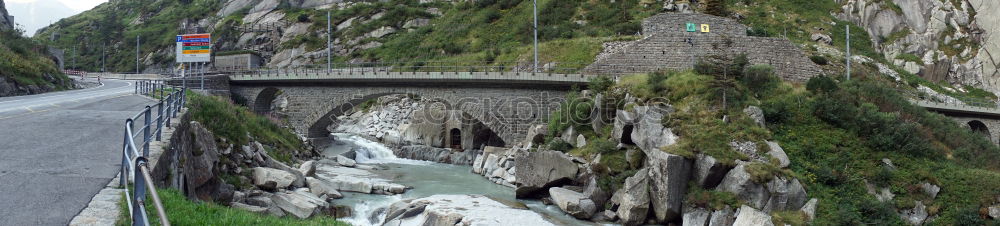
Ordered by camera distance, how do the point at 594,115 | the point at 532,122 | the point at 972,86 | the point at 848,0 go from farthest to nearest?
the point at 848,0 → the point at 972,86 → the point at 532,122 → the point at 594,115

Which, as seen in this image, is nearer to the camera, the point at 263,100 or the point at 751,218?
the point at 751,218

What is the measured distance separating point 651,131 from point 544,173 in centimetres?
434

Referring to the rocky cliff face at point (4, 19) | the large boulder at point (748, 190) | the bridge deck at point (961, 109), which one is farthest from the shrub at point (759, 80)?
the rocky cliff face at point (4, 19)

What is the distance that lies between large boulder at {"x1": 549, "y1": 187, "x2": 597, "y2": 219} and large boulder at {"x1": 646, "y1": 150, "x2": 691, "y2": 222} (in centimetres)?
208

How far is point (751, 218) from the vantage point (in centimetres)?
1717

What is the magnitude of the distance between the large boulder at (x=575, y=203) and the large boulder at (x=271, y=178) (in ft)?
30.3

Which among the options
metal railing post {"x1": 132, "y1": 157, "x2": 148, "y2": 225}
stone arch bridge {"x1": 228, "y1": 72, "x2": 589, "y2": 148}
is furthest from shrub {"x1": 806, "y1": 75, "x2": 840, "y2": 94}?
metal railing post {"x1": 132, "y1": 157, "x2": 148, "y2": 225}

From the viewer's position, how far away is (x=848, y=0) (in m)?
55.6

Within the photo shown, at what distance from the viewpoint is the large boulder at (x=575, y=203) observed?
20.0m

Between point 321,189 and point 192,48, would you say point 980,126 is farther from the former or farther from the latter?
point 192,48

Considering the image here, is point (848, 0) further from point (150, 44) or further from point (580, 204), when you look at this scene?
point (150, 44)

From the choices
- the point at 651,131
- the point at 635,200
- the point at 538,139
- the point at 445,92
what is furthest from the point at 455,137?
the point at 635,200

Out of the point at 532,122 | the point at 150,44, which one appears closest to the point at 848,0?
the point at 532,122

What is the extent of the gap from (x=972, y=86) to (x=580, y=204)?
44801 millimetres
